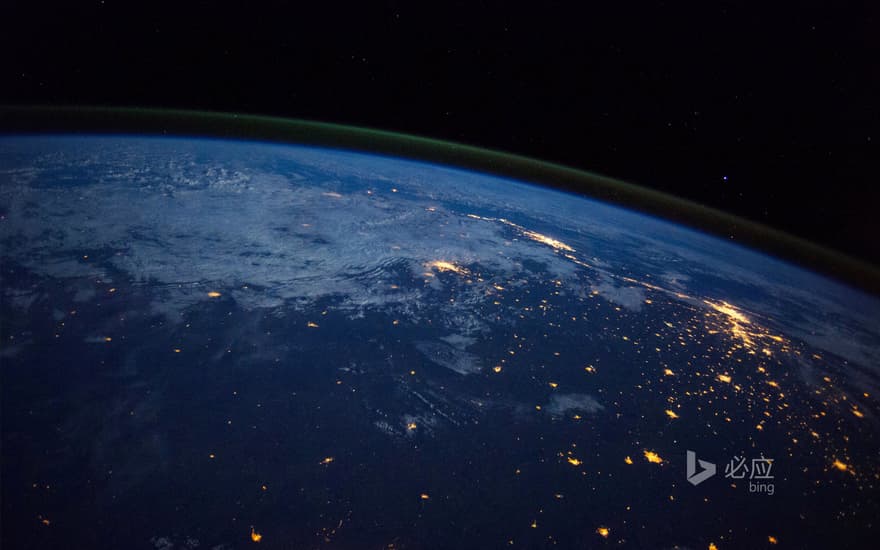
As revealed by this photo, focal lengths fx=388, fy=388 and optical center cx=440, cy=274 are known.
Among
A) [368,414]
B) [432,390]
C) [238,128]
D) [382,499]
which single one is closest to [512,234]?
[432,390]

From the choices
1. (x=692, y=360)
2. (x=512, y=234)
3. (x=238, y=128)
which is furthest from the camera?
(x=238, y=128)

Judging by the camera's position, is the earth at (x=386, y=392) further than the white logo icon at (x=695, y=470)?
No

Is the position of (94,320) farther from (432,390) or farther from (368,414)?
(432,390)

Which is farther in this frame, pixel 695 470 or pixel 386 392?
pixel 386 392

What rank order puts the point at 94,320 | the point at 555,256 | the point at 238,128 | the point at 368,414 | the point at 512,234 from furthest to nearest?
the point at 238,128 < the point at 512,234 < the point at 555,256 < the point at 94,320 < the point at 368,414

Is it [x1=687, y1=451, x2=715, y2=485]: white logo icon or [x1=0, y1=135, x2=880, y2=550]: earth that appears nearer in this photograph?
[x1=0, y1=135, x2=880, y2=550]: earth
